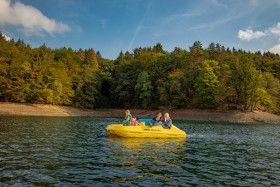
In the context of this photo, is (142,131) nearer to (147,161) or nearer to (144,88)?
(147,161)

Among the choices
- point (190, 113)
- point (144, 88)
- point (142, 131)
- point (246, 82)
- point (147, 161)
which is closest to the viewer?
point (147, 161)

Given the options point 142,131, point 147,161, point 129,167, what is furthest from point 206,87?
point 129,167

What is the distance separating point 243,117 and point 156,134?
1313 inches

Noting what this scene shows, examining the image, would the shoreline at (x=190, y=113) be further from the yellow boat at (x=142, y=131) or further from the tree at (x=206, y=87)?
the yellow boat at (x=142, y=131)

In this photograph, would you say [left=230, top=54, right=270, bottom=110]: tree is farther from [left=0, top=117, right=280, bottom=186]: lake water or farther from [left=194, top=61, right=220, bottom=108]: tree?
[left=0, top=117, right=280, bottom=186]: lake water

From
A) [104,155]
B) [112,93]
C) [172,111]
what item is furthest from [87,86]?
[104,155]

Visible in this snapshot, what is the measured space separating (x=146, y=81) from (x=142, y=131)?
4633 centimetres

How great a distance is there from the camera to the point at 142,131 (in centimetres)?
1631

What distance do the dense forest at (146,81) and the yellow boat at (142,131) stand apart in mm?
31542

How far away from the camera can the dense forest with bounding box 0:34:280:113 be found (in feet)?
152

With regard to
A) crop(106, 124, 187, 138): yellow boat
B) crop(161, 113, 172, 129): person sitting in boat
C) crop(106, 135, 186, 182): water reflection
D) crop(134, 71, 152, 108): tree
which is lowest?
crop(106, 135, 186, 182): water reflection

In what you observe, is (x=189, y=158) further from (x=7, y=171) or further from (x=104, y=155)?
(x=7, y=171)

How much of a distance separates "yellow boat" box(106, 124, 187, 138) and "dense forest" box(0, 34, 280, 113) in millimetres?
31542

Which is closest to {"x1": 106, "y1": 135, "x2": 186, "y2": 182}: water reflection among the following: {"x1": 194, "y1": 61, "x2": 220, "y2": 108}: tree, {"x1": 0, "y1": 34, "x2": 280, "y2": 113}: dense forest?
{"x1": 0, "y1": 34, "x2": 280, "y2": 113}: dense forest
